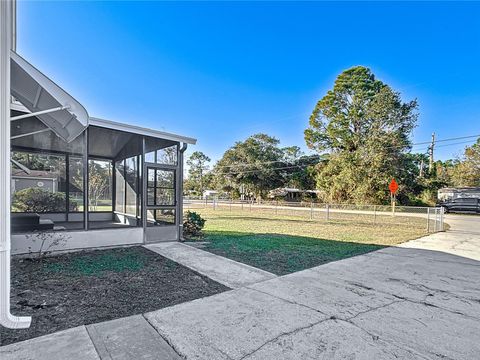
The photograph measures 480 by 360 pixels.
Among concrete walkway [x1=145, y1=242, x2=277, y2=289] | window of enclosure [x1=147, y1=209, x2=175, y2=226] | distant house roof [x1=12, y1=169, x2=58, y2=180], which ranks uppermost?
distant house roof [x1=12, y1=169, x2=58, y2=180]

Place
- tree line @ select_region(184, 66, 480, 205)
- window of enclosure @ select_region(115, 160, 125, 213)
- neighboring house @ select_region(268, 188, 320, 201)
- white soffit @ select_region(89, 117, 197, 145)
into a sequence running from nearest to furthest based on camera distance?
white soffit @ select_region(89, 117, 197, 145)
window of enclosure @ select_region(115, 160, 125, 213)
tree line @ select_region(184, 66, 480, 205)
neighboring house @ select_region(268, 188, 320, 201)

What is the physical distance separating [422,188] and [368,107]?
9.22 m

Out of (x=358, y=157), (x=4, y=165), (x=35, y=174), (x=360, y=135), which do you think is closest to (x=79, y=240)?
(x=35, y=174)

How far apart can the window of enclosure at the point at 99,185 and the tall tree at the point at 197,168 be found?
43.6m

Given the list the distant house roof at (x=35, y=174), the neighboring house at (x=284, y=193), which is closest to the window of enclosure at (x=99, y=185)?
the distant house roof at (x=35, y=174)

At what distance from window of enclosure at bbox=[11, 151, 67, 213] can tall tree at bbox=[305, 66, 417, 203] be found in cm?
2181

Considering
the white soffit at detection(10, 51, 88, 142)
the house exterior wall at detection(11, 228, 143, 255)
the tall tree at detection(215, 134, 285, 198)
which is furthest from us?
the tall tree at detection(215, 134, 285, 198)

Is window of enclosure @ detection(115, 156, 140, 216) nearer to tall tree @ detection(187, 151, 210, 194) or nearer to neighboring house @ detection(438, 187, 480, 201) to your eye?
neighboring house @ detection(438, 187, 480, 201)

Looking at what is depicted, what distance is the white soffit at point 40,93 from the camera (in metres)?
3.16

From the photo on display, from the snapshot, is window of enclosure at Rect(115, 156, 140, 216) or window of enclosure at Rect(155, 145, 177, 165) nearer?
window of enclosure at Rect(155, 145, 177, 165)

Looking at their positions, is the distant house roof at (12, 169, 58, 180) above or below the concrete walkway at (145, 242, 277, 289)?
above

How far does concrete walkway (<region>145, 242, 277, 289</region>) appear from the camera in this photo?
4250 millimetres

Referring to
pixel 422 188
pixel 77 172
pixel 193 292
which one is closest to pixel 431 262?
pixel 193 292

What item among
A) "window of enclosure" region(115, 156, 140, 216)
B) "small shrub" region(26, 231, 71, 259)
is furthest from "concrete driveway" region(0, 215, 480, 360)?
"window of enclosure" region(115, 156, 140, 216)
